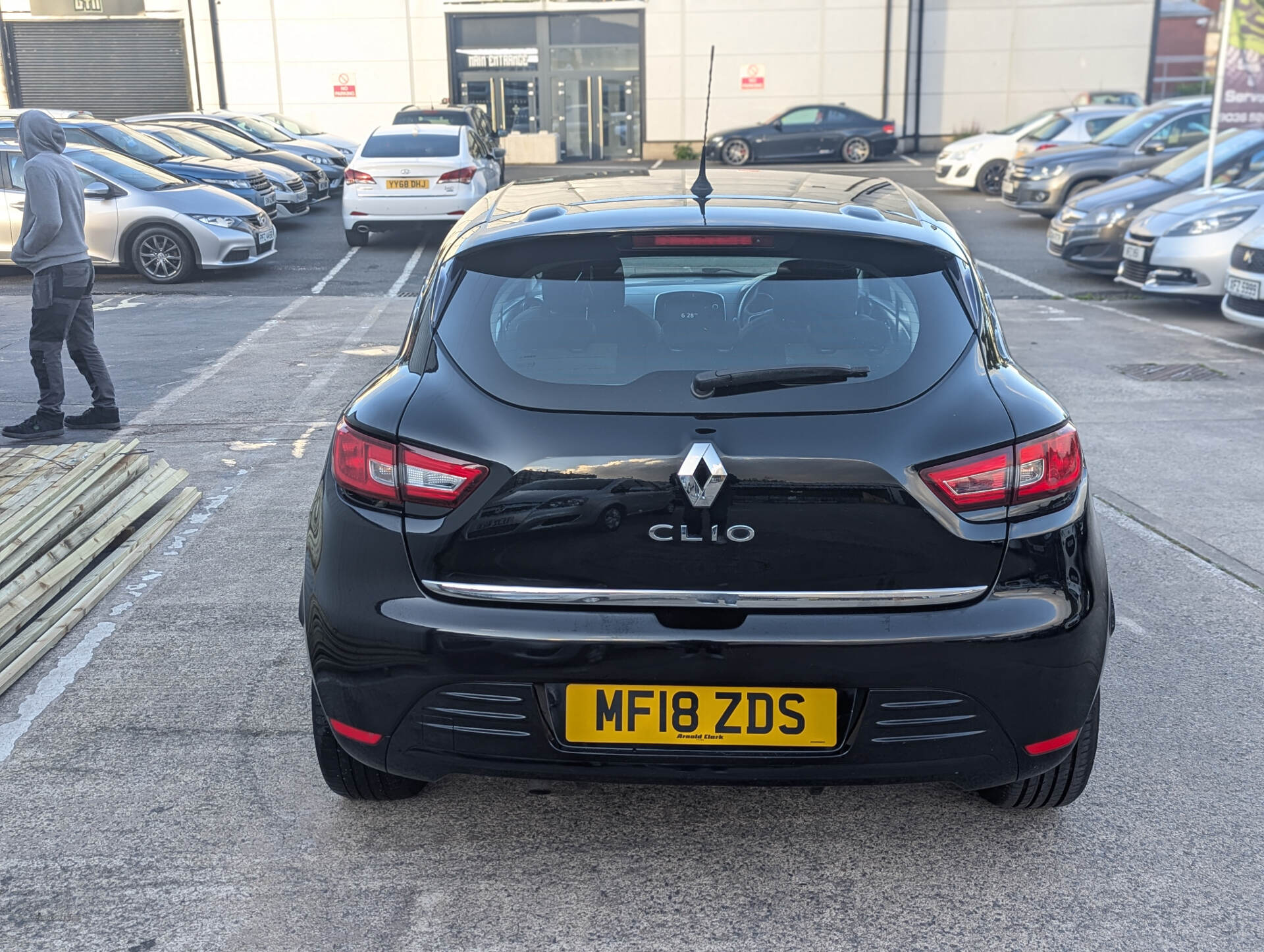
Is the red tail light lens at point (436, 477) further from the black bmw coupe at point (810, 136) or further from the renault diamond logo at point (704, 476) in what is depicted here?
the black bmw coupe at point (810, 136)

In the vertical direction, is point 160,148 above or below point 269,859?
above

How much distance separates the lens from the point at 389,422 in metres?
2.79

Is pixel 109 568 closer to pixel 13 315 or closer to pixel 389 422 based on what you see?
pixel 389 422

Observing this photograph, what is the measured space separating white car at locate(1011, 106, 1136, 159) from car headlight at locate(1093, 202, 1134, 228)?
7.89 metres

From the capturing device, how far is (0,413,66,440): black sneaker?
23.7 feet

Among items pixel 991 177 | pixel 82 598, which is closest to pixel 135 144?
pixel 82 598

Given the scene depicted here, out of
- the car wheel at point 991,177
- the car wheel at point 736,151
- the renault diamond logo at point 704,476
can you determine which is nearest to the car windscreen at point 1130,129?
the car wheel at point 991,177

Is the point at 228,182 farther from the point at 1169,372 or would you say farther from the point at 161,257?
the point at 1169,372

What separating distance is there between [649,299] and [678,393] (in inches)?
17.4

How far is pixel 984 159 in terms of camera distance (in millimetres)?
22500

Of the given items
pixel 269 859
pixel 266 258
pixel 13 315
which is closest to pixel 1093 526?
pixel 269 859

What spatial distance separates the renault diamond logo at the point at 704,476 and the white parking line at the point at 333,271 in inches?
451

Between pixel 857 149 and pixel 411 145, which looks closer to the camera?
pixel 411 145

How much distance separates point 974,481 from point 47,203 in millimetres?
6095
